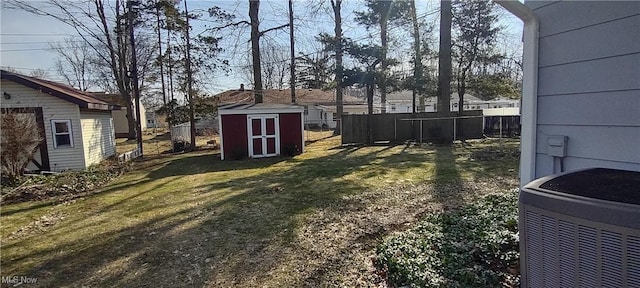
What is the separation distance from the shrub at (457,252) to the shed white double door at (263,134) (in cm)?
844

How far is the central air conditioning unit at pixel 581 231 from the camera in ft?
4.00

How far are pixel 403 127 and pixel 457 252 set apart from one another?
482 inches

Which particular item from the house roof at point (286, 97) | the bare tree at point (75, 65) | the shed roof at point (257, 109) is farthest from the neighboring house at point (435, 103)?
the bare tree at point (75, 65)

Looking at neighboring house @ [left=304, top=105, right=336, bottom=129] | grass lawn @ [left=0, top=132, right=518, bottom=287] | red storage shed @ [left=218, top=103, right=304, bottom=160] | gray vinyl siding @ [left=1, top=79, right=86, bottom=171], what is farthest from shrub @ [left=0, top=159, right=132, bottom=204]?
neighboring house @ [left=304, top=105, right=336, bottom=129]

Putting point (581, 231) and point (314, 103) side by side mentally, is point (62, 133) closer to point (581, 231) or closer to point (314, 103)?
point (581, 231)

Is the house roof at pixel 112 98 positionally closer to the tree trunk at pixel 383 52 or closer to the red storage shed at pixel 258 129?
the red storage shed at pixel 258 129

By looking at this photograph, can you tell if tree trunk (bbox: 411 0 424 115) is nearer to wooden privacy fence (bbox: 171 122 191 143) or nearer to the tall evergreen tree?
the tall evergreen tree

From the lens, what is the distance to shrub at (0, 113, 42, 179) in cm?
730

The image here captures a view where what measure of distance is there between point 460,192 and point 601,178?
14.3ft

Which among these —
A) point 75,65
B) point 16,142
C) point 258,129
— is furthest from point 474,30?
point 75,65

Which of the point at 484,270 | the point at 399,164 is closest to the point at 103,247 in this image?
the point at 484,270

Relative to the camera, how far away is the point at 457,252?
3100 mm

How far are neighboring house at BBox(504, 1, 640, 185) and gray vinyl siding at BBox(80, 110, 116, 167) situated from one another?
11941mm

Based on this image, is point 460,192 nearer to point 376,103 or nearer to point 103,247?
point 103,247
